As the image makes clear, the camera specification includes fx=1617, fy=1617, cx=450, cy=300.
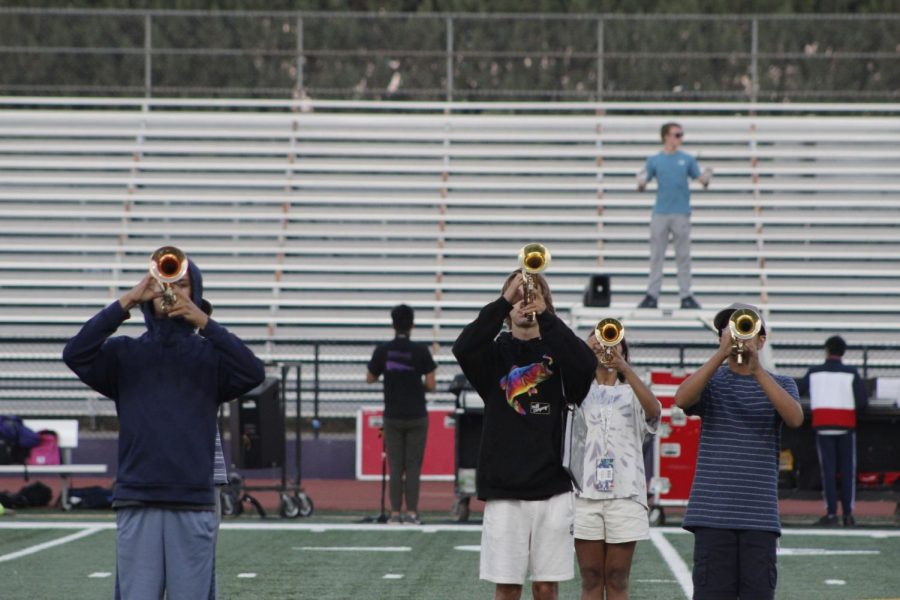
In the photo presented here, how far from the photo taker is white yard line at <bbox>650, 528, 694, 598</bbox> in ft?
32.5

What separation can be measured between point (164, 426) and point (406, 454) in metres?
8.62

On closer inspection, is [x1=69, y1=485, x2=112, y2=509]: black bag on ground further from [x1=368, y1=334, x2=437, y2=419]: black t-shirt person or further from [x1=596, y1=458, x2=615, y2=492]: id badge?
[x1=596, y1=458, x2=615, y2=492]: id badge

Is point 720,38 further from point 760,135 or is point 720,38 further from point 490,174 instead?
point 490,174

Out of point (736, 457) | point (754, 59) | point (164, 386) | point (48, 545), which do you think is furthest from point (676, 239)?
point (164, 386)

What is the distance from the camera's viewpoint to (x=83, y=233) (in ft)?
73.9

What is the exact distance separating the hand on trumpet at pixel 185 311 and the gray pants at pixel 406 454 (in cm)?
853

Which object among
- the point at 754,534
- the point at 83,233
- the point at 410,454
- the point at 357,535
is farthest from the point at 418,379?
the point at 83,233

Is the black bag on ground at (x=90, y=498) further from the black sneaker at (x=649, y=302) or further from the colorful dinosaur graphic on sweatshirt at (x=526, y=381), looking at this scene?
the colorful dinosaur graphic on sweatshirt at (x=526, y=381)

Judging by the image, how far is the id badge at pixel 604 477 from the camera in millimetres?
7348

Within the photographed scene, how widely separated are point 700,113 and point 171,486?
19.6m

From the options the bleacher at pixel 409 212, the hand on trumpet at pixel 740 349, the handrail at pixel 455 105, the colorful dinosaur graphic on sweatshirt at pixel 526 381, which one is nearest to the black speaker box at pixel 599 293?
the bleacher at pixel 409 212

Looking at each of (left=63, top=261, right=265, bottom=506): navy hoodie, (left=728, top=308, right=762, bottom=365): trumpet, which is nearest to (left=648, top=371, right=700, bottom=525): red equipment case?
(left=728, top=308, right=762, bottom=365): trumpet

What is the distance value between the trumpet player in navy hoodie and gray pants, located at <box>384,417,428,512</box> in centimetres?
837

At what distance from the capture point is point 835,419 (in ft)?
46.3
